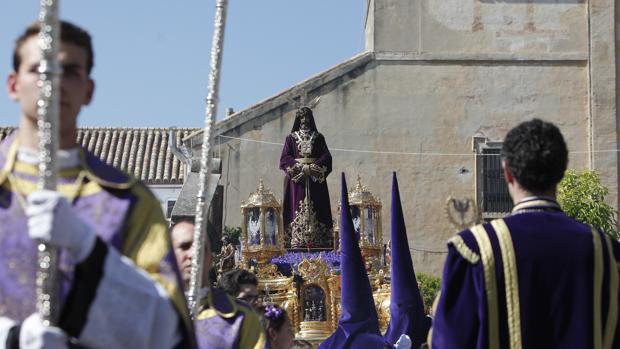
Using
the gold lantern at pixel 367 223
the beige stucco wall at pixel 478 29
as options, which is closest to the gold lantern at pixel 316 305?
the gold lantern at pixel 367 223

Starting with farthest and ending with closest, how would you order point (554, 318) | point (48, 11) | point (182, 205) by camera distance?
point (182, 205), point (554, 318), point (48, 11)

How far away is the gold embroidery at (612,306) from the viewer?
4781 millimetres

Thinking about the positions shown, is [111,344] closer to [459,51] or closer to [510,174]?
[510,174]

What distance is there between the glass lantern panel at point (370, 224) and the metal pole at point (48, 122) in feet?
53.6

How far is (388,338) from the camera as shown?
1248 cm

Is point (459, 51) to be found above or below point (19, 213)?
above

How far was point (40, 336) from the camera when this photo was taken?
3082 millimetres

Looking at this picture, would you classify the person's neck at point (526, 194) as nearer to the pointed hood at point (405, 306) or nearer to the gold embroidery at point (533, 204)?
the gold embroidery at point (533, 204)

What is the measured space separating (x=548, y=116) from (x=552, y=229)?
28.1 m

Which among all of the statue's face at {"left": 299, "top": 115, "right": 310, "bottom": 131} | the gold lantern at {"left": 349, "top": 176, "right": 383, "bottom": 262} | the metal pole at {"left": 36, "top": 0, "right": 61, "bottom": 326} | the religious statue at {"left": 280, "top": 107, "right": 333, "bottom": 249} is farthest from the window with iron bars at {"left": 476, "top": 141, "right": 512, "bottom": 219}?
the metal pole at {"left": 36, "top": 0, "right": 61, "bottom": 326}

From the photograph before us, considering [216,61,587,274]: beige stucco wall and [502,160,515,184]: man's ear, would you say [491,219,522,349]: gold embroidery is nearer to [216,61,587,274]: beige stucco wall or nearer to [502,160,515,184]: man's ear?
[502,160,515,184]: man's ear

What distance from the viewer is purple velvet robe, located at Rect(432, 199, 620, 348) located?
468 cm

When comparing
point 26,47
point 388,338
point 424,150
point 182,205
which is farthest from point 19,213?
point 424,150

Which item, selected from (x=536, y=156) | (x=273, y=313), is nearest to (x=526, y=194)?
(x=536, y=156)
